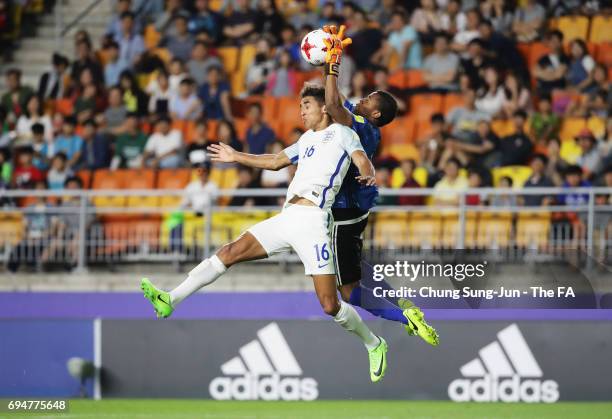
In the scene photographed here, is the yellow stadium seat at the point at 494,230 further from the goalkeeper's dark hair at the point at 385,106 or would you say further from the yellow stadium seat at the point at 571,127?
the goalkeeper's dark hair at the point at 385,106

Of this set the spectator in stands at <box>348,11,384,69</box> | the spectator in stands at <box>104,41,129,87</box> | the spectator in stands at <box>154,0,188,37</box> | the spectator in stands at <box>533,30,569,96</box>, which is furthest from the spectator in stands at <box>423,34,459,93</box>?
the spectator in stands at <box>104,41,129,87</box>

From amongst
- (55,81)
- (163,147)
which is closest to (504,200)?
(163,147)

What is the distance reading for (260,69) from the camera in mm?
20188

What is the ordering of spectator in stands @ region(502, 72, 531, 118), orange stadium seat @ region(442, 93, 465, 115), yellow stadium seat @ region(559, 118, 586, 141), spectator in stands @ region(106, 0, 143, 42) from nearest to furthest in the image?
yellow stadium seat @ region(559, 118, 586, 141) → spectator in stands @ region(502, 72, 531, 118) → orange stadium seat @ region(442, 93, 465, 115) → spectator in stands @ region(106, 0, 143, 42)

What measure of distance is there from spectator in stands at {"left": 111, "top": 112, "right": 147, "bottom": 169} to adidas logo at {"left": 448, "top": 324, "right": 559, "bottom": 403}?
6529 mm

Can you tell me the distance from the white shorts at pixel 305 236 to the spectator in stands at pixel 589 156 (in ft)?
22.3

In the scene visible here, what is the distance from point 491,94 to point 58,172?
6031 mm

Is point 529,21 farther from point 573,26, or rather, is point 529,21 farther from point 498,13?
point 573,26

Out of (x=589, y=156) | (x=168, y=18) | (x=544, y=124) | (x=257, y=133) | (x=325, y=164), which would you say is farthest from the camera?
(x=168, y=18)

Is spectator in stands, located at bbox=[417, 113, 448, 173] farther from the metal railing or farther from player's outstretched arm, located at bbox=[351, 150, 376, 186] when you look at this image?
player's outstretched arm, located at bbox=[351, 150, 376, 186]

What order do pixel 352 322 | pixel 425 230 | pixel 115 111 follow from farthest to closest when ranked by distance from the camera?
pixel 115 111 < pixel 425 230 < pixel 352 322

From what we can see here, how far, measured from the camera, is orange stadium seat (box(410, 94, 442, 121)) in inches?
743

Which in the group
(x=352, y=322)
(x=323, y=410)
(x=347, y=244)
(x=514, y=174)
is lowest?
(x=323, y=410)

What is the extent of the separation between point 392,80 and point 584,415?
25.5 feet
